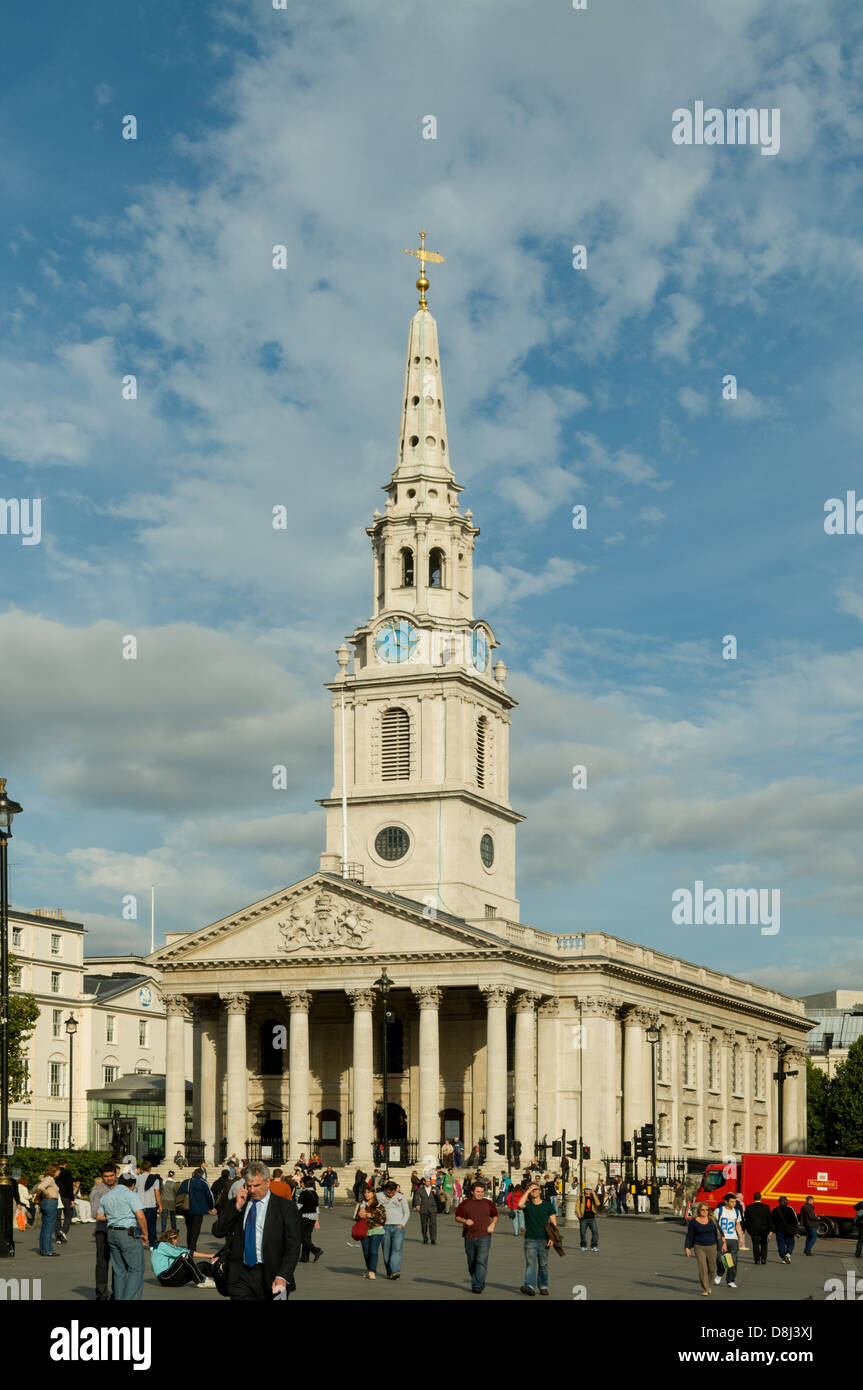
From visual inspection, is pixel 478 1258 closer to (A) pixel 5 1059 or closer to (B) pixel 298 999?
(A) pixel 5 1059

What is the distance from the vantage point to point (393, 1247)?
1361 inches

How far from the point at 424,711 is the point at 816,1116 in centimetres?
6270

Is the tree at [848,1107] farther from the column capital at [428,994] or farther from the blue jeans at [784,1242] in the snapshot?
the blue jeans at [784,1242]

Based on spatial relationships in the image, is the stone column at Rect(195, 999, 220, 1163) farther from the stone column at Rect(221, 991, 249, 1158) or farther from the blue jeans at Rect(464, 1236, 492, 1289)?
the blue jeans at Rect(464, 1236, 492, 1289)

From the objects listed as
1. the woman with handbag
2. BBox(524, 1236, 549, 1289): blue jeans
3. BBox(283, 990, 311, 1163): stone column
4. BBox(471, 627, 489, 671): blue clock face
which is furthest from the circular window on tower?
BBox(524, 1236, 549, 1289): blue jeans

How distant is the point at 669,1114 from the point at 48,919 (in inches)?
1570

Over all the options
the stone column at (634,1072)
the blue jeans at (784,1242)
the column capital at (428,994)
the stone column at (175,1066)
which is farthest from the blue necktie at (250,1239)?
the stone column at (634,1072)

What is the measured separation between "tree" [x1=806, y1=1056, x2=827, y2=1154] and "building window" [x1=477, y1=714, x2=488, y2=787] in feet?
170

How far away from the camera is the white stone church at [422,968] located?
83.3 metres

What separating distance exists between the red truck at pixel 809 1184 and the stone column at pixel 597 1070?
23.4m

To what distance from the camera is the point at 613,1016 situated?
88812 mm

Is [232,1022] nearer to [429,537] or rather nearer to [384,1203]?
[429,537]

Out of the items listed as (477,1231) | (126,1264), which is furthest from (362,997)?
(126,1264)
